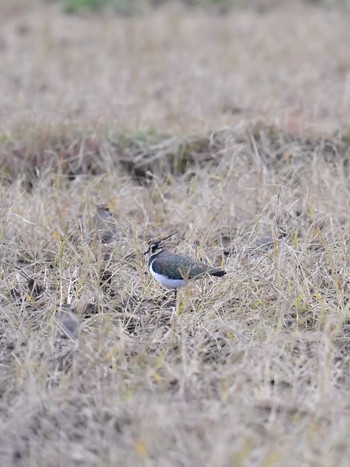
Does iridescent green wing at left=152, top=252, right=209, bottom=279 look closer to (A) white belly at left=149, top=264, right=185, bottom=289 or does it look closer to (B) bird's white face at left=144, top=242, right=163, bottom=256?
(A) white belly at left=149, top=264, right=185, bottom=289

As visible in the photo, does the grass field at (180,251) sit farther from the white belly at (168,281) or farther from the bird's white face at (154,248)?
the bird's white face at (154,248)

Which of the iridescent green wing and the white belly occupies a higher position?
the iridescent green wing

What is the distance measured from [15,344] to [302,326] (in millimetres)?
1207

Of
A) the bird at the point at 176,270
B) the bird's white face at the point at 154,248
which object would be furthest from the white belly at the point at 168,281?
the bird's white face at the point at 154,248

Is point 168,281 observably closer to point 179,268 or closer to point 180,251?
point 179,268

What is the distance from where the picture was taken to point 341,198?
5.22 metres

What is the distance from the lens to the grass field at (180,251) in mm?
3062

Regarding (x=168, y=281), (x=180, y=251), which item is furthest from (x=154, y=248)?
(x=180, y=251)

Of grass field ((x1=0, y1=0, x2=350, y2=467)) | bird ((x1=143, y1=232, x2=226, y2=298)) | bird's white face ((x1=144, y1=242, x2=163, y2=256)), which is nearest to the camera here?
grass field ((x1=0, y1=0, x2=350, y2=467))

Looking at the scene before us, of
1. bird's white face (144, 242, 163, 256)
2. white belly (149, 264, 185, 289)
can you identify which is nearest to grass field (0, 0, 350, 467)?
white belly (149, 264, 185, 289)

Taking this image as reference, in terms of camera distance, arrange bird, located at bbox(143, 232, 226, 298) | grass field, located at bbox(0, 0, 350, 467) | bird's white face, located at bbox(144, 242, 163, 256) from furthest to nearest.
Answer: bird's white face, located at bbox(144, 242, 163, 256) → bird, located at bbox(143, 232, 226, 298) → grass field, located at bbox(0, 0, 350, 467)

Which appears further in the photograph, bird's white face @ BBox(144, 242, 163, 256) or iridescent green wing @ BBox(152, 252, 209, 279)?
bird's white face @ BBox(144, 242, 163, 256)

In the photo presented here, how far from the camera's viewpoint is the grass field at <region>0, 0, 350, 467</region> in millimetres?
3062

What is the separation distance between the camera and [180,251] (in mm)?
Result: 4699
